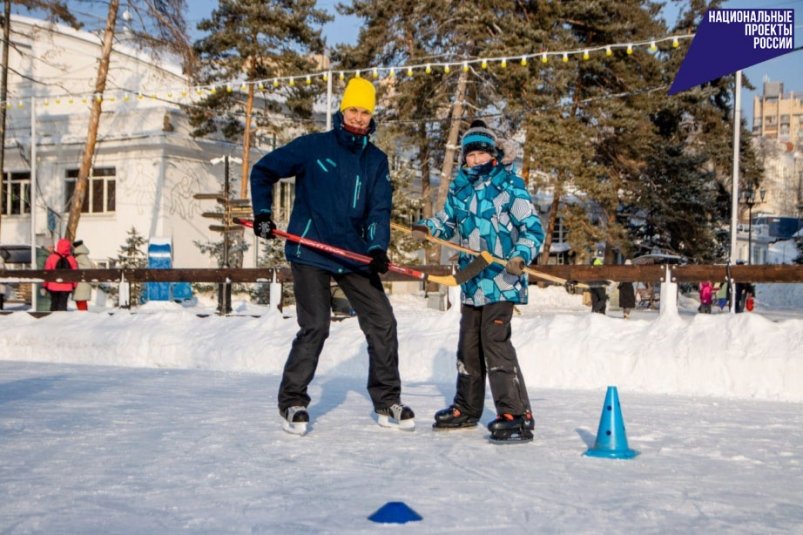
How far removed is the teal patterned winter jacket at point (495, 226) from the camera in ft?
17.0

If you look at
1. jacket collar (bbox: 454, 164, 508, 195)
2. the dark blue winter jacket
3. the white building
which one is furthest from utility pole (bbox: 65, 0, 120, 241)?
jacket collar (bbox: 454, 164, 508, 195)

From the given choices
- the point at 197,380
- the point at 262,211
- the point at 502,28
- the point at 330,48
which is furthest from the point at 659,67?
the point at 262,211

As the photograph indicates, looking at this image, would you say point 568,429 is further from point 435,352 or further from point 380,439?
point 435,352

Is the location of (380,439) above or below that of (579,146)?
below

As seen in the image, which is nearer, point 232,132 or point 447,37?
point 447,37

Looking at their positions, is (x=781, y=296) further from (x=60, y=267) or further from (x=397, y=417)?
(x=397, y=417)

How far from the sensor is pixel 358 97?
17.2ft

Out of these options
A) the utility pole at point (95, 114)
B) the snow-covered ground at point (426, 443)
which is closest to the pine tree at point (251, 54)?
the utility pole at point (95, 114)

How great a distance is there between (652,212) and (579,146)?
934 centimetres

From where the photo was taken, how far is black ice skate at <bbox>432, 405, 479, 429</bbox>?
5.45 metres

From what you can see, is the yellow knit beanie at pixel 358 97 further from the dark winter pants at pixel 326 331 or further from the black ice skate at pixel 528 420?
the black ice skate at pixel 528 420

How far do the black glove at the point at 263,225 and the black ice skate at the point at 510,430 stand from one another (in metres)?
1.62

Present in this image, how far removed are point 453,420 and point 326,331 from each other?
2.98ft

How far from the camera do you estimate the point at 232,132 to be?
1302 inches
